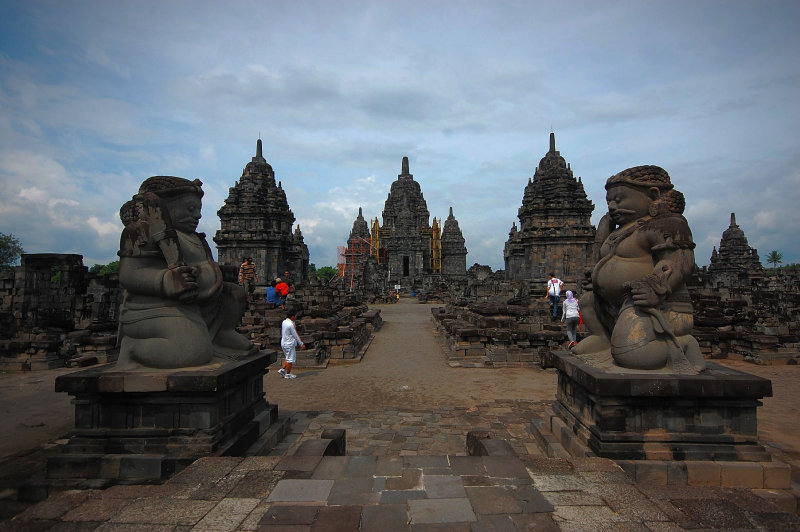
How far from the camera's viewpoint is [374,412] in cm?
530

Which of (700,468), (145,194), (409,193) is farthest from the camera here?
(409,193)

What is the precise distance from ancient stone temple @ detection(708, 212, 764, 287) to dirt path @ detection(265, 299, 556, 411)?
28.4m

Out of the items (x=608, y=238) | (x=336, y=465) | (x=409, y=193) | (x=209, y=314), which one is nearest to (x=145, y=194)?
(x=209, y=314)

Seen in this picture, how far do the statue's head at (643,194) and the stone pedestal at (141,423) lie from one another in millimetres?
3548

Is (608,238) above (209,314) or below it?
above

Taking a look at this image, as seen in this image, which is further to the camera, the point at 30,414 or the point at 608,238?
the point at 30,414

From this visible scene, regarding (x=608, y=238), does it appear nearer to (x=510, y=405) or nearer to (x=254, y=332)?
(x=510, y=405)

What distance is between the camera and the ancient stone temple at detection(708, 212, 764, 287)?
1130 inches

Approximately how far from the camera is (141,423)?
3.14 meters

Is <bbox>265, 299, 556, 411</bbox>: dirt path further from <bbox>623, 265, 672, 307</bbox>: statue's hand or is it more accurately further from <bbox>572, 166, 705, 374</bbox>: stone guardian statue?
<bbox>623, 265, 672, 307</bbox>: statue's hand

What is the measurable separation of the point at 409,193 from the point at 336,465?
46.4m

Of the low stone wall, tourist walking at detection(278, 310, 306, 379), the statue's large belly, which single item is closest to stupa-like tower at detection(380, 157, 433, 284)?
the low stone wall

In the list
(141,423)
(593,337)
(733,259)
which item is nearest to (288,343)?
(141,423)

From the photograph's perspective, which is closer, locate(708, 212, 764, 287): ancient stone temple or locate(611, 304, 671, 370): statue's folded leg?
locate(611, 304, 671, 370): statue's folded leg
